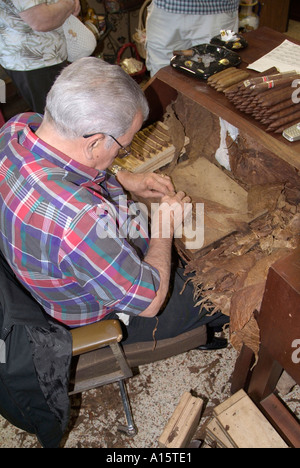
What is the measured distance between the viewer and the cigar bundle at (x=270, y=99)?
127 centimetres

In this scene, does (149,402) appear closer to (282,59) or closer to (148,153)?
(148,153)

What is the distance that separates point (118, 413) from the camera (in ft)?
6.38

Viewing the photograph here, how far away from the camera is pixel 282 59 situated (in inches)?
59.5

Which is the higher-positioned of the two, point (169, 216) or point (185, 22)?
point (185, 22)

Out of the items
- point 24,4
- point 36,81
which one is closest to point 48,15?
point 24,4

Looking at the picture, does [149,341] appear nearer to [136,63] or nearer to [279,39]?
[279,39]

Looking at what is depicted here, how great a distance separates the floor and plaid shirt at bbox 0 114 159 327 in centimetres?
89

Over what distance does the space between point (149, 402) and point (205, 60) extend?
1.64m

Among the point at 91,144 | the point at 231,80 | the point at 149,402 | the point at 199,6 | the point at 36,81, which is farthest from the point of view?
the point at 36,81

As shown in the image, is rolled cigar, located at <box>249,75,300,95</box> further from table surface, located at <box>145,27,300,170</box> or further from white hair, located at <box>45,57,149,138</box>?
white hair, located at <box>45,57,149,138</box>

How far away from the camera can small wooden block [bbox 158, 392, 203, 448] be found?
1422 millimetres

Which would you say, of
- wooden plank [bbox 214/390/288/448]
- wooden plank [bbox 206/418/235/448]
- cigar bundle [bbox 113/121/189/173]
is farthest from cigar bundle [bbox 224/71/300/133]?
wooden plank [bbox 206/418/235/448]

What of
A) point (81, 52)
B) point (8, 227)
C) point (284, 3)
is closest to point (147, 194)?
point (8, 227)

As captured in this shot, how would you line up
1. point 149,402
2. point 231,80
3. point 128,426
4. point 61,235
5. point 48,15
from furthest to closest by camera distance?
point 48,15 < point 149,402 < point 128,426 < point 231,80 < point 61,235
